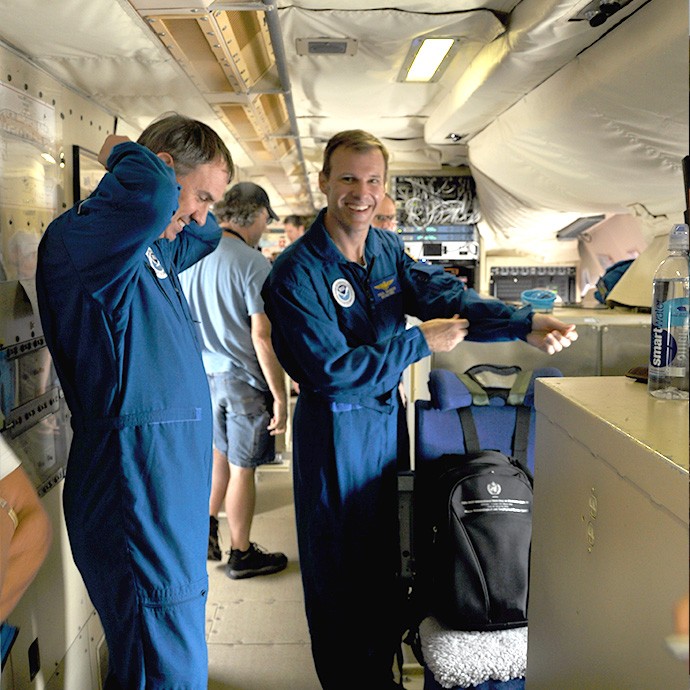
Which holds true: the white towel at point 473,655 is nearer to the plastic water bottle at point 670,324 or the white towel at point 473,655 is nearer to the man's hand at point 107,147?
the plastic water bottle at point 670,324

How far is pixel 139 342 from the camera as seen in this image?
1.45 meters

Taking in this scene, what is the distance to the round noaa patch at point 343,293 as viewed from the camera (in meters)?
1.99

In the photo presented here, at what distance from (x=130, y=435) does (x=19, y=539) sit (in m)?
0.31

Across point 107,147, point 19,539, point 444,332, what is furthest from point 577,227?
point 19,539

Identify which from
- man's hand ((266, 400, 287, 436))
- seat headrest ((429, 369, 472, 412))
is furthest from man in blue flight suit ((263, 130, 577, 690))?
man's hand ((266, 400, 287, 436))

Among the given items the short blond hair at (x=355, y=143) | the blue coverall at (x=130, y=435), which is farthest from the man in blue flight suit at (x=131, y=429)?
the short blond hair at (x=355, y=143)

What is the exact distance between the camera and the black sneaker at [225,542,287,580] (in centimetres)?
300

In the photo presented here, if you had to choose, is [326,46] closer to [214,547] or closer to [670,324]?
[670,324]

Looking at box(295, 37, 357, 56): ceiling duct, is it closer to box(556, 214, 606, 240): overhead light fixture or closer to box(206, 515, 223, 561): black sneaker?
box(206, 515, 223, 561): black sneaker

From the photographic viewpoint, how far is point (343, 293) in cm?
200

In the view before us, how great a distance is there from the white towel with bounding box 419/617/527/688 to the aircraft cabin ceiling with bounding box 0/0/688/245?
1.36 metres

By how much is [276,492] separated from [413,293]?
2283 mm

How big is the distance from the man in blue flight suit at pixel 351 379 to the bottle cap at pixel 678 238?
2.90 feet

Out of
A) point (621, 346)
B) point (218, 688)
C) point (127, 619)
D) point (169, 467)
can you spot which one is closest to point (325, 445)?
point (169, 467)
